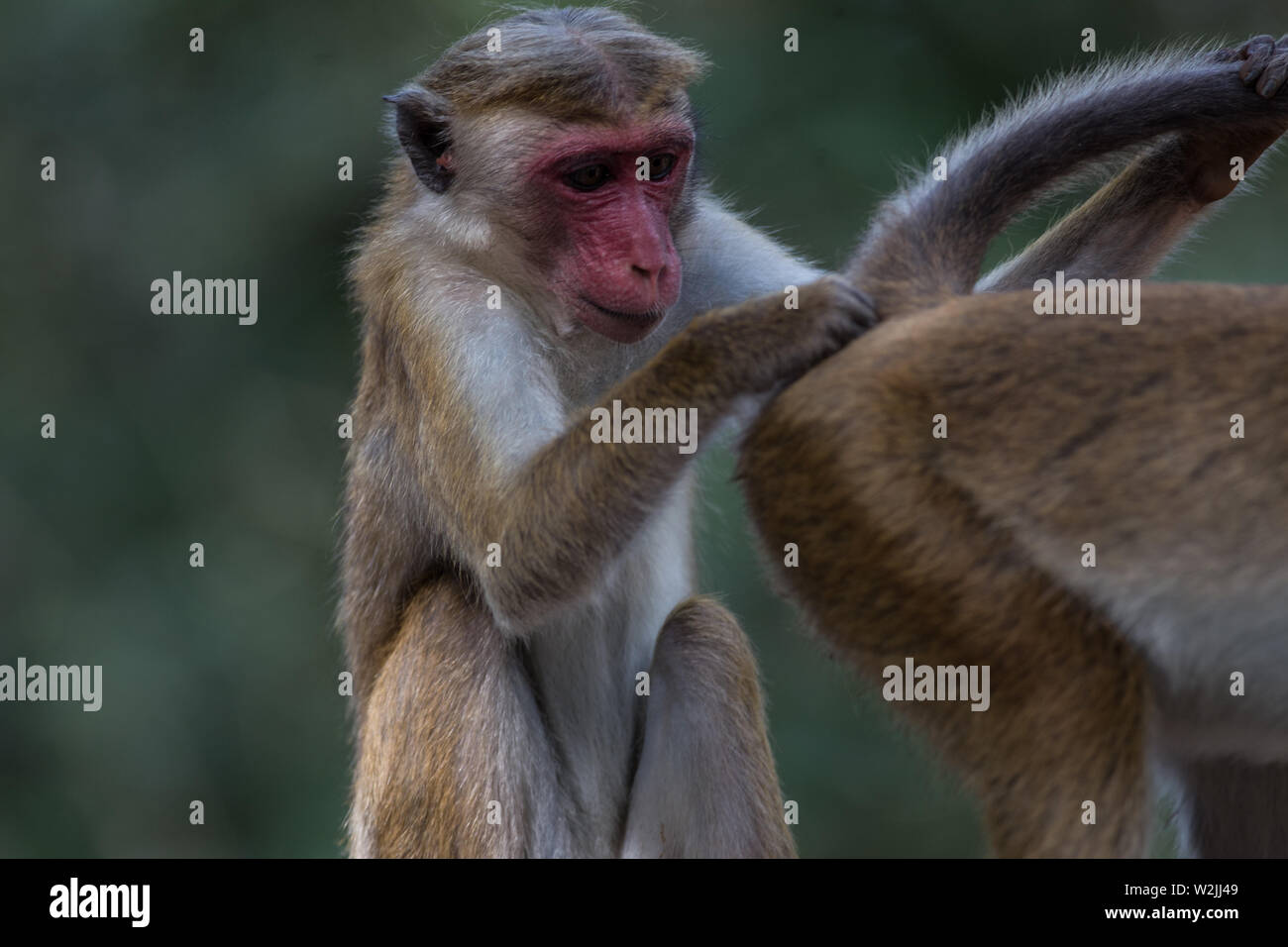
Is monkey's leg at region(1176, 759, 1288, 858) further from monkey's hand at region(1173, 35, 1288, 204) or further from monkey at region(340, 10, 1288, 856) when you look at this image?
monkey's hand at region(1173, 35, 1288, 204)

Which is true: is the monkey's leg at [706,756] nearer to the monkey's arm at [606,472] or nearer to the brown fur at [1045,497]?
the monkey's arm at [606,472]

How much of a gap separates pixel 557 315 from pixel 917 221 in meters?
1.18

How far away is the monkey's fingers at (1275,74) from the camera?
4.05m

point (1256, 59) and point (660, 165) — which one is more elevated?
point (660, 165)

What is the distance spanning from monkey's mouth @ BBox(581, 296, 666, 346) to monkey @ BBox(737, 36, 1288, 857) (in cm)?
111

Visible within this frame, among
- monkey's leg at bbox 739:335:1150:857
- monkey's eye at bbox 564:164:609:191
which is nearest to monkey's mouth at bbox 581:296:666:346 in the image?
monkey's eye at bbox 564:164:609:191

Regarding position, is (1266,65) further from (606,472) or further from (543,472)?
(543,472)

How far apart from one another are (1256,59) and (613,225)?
5.87 ft

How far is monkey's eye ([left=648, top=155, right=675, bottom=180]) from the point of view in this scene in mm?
4878

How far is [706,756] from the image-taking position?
475 cm

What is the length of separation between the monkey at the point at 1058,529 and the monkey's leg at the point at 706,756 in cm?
114

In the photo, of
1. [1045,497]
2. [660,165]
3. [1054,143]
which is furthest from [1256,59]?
[660,165]

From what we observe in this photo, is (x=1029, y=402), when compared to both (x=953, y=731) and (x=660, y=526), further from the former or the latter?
(x=660, y=526)

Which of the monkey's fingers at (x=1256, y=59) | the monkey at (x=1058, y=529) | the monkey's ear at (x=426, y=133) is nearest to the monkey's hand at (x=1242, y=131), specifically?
the monkey's fingers at (x=1256, y=59)
